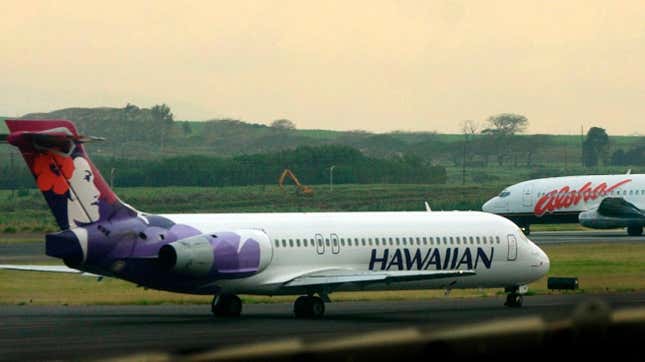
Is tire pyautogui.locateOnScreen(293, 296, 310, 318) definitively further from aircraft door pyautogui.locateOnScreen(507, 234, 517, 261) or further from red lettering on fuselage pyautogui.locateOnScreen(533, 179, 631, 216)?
red lettering on fuselage pyautogui.locateOnScreen(533, 179, 631, 216)

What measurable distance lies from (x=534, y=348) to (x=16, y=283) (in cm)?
4006

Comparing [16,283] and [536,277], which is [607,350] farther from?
[16,283]

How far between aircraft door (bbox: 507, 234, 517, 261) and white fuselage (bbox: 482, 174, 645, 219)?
1979 inches

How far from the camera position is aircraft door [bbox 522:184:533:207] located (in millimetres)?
88500

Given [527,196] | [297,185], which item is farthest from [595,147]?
[527,196]

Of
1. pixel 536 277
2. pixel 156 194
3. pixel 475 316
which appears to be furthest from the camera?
pixel 156 194

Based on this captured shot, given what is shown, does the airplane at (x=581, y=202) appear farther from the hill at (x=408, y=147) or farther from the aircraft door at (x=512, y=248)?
the hill at (x=408, y=147)

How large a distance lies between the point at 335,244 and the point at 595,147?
160047 mm

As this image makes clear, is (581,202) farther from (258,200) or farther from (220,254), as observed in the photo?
(220,254)

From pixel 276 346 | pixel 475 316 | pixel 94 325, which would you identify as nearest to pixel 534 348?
pixel 276 346

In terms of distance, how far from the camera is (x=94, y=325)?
2817cm

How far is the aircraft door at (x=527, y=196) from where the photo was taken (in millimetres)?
88500

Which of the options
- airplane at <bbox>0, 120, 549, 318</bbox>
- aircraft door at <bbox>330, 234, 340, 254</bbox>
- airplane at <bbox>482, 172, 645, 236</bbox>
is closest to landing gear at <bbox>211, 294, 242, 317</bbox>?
airplane at <bbox>0, 120, 549, 318</bbox>

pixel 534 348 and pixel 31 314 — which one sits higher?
pixel 534 348
